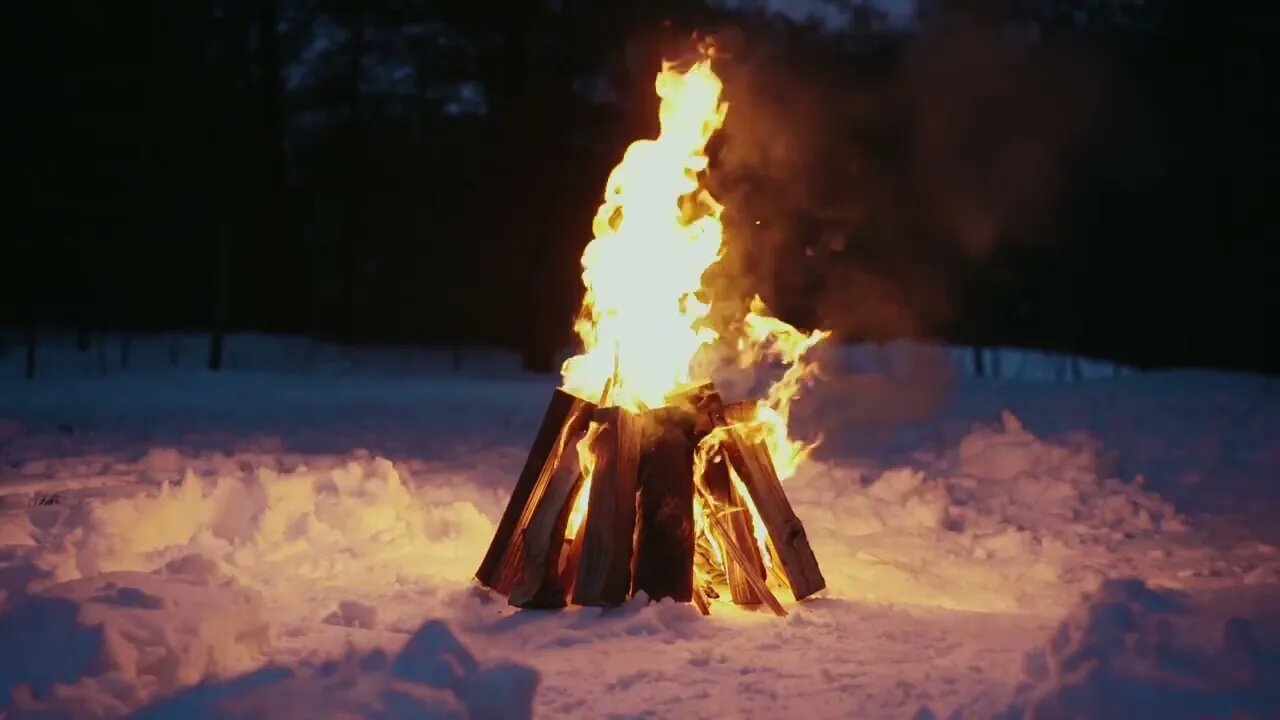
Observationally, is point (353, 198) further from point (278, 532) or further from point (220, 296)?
point (278, 532)

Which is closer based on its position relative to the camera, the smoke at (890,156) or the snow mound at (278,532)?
the snow mound at (278,532)

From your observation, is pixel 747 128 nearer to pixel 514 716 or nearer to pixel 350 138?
pixel 514 716

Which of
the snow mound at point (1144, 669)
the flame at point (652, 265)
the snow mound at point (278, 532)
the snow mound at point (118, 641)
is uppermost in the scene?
the flame at point (652, 265)

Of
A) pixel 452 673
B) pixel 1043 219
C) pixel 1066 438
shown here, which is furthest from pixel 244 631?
pixel 1043 219

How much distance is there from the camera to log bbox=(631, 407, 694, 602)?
5348 millimetres

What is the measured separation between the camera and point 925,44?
39.0 ft

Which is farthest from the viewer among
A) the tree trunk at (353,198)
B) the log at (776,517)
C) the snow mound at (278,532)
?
the tree trunk at (353,198)

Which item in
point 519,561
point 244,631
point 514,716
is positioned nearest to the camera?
point 514,716

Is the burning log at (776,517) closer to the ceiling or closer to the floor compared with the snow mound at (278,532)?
closer to the ceiling

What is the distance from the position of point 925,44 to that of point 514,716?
32.9 feet

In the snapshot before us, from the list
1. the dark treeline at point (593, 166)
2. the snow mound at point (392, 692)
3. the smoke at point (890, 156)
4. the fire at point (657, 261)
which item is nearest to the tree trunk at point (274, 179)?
the dark treeline at point (593, 166)

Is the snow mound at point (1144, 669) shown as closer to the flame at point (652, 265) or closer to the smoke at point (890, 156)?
the flame at point (652, 265)

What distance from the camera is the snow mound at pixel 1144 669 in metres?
3.55

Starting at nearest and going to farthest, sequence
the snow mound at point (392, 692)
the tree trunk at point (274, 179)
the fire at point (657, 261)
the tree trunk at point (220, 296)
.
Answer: the snow mound at point (392, 692) < the fire at point (657, 261) < the tree trunk at point (220, 296) < the tree trunk at point (274, 179)
